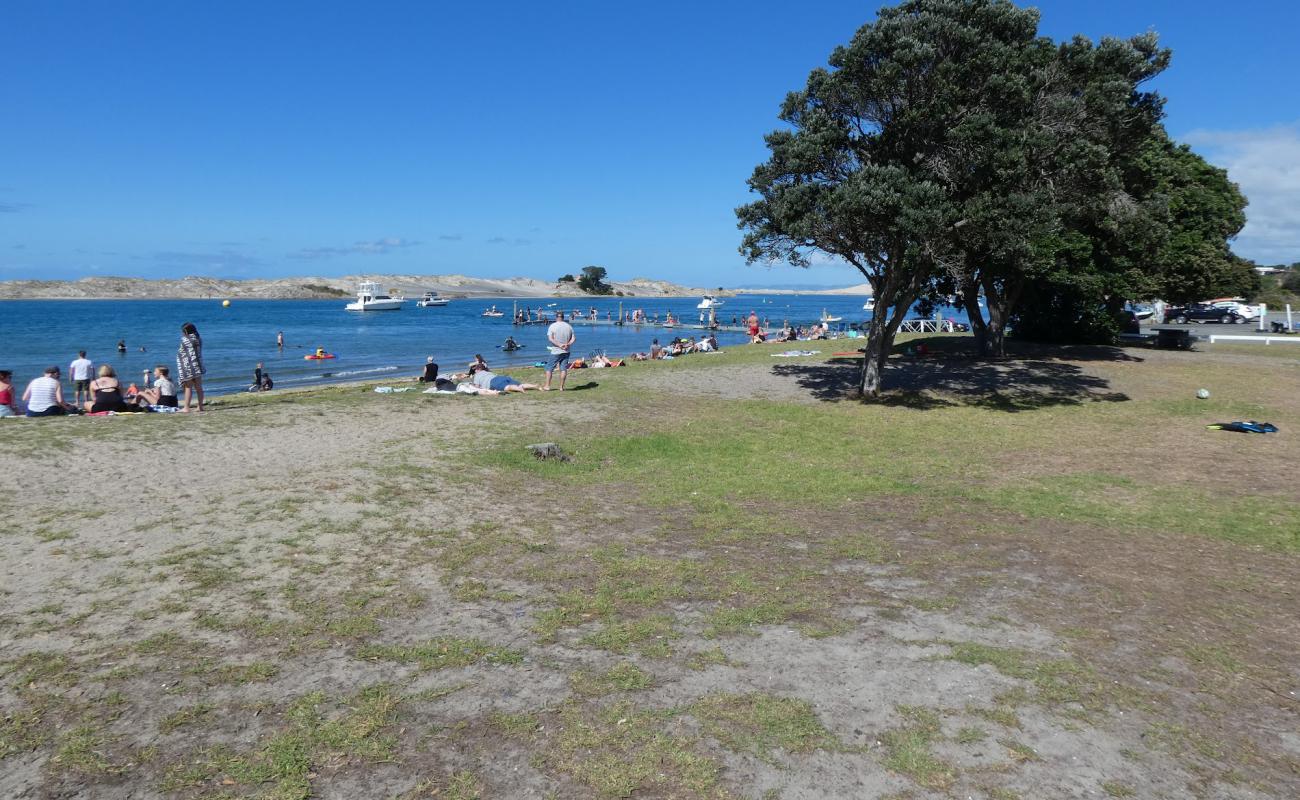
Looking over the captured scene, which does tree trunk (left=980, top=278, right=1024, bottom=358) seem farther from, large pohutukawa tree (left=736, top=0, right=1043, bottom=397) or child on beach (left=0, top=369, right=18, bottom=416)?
child on beach (left=0, top=369, right=18, bottom=416)

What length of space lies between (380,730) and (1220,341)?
113 ft

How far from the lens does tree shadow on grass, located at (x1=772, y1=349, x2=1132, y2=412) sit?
1856 centimetres

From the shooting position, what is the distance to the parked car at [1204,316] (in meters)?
47.3

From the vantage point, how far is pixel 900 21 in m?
15.8

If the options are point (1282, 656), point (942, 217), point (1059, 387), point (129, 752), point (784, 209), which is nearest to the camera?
point (129, 752)

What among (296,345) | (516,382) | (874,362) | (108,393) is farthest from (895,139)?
(296,345)

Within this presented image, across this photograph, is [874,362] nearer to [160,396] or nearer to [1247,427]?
[1247,427]

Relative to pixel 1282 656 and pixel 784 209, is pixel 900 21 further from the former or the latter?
pixel 1282 656

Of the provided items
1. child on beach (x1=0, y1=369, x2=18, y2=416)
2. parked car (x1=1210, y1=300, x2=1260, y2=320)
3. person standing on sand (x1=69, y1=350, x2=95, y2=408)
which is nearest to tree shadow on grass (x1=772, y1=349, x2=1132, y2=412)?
child on beach (x1=0, y1=369, x2=18, y2=416)

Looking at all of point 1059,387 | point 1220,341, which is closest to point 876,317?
point 1059,387

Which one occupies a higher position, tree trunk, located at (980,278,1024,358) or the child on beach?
tree trunk, located at (980,278,1024,358)

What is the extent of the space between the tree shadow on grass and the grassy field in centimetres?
554

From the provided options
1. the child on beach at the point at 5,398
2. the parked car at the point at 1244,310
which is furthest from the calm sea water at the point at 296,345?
the parked car at the point at 1244,310

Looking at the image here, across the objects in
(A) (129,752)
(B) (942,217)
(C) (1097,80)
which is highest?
(C) (1097,80)
